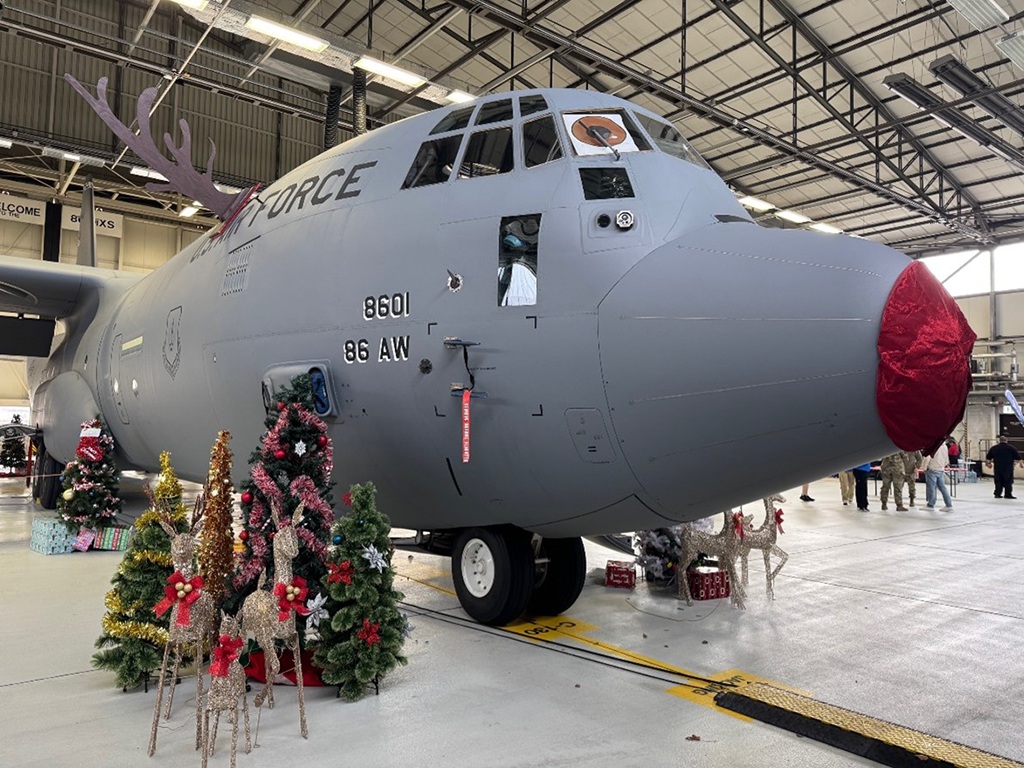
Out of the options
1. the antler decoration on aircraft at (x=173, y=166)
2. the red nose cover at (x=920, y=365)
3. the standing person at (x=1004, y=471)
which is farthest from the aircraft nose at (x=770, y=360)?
the standing person at (x=1004, y=471)

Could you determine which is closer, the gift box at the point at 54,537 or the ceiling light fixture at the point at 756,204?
the gift box at the point at 54,537

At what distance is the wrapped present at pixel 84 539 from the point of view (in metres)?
9.60

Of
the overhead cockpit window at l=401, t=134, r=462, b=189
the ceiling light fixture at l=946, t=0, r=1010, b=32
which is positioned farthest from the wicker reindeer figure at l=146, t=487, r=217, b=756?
the ceiling light fixture at l=946, t=0, r=1010, b=32

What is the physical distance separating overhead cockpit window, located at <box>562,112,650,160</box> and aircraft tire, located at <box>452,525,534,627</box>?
2844mm

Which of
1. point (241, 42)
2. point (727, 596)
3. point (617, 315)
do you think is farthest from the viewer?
point (241, 42)

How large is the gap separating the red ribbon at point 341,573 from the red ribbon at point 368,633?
0.89 ft

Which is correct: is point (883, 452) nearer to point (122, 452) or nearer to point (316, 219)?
point (316, 219)

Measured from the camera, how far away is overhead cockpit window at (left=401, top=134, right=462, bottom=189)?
550cm

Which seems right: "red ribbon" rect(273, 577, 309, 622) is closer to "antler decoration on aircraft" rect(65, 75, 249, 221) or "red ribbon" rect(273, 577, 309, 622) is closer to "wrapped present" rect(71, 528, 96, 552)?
"antler decoration on aircraft" rect(65, 75, 249, 221)

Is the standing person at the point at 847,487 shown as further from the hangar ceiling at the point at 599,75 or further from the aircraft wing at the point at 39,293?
the aircraft wing at the point at 39,293

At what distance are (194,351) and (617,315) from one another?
446 cm

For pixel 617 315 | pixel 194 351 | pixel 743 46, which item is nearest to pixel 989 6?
pixel 743 46

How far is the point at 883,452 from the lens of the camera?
163 inches

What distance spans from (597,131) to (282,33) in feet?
27.6
